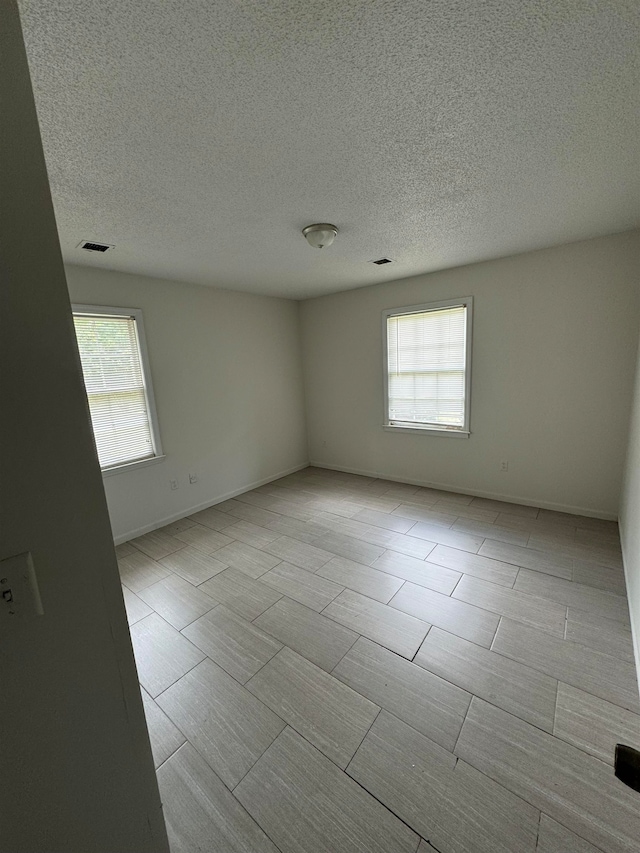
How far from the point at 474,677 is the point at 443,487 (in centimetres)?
256

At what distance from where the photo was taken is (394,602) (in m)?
2.21

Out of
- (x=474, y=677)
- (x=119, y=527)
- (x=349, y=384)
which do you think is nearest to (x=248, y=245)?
(x=349, y=384)

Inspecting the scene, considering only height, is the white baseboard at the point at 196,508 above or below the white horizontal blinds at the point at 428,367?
below

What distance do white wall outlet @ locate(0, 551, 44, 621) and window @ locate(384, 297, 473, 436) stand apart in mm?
3791

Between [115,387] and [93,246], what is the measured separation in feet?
3.95

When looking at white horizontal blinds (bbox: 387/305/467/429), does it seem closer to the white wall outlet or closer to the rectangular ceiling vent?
the rectangular ceiling vent

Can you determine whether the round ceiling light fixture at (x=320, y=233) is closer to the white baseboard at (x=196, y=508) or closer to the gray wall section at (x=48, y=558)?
the gray wall section at (x=48, y=558)

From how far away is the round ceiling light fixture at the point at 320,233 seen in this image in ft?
7.50

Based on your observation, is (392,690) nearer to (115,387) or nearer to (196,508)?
(196,508)

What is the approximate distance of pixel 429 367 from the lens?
12.9ft

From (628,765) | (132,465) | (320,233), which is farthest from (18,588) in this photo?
(132,465)

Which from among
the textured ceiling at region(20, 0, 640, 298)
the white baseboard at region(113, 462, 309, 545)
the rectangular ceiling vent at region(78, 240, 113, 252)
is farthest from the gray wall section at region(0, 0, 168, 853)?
the white baseboard at region(113, 462, 309, 545)

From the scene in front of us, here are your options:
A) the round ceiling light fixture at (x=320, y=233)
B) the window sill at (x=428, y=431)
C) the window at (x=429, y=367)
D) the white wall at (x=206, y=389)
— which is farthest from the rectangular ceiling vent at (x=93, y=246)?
the window sill at (x=428, y=431)

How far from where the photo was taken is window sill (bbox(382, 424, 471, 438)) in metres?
3.79
